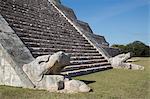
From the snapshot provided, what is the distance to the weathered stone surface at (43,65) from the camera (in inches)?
278

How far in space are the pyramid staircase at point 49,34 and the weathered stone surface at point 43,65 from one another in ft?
6.17

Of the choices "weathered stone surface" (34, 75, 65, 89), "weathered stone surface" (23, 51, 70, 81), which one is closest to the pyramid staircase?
"weathered stone surface" (23, 51, 70, 81)

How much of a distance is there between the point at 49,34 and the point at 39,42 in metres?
1.72

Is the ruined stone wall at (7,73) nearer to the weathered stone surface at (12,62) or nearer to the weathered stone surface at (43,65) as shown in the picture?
the weathered stone surface at (12,62)

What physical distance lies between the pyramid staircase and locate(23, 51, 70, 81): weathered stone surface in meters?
1.88

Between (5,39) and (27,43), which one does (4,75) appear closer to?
(5,39)

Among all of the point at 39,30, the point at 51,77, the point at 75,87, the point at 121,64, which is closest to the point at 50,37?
the point at 39,30

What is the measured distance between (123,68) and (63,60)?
311 inches

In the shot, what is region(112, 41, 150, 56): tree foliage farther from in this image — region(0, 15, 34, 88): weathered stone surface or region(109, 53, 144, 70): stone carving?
region(0, 15, 34, 88): weathered stone surface

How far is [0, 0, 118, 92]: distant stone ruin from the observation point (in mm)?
7301

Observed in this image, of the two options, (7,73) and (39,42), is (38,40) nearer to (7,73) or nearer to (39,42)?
(39,42)

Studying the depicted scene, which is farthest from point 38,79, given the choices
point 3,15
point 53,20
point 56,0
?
point 56,0

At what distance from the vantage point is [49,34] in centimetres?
1220

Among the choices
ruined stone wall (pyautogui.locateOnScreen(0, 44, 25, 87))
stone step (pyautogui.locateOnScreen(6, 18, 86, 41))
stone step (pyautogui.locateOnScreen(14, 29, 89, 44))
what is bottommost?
ruined stone wall (pyautogui.locateOnScreen(0, 44, 25, 87))
